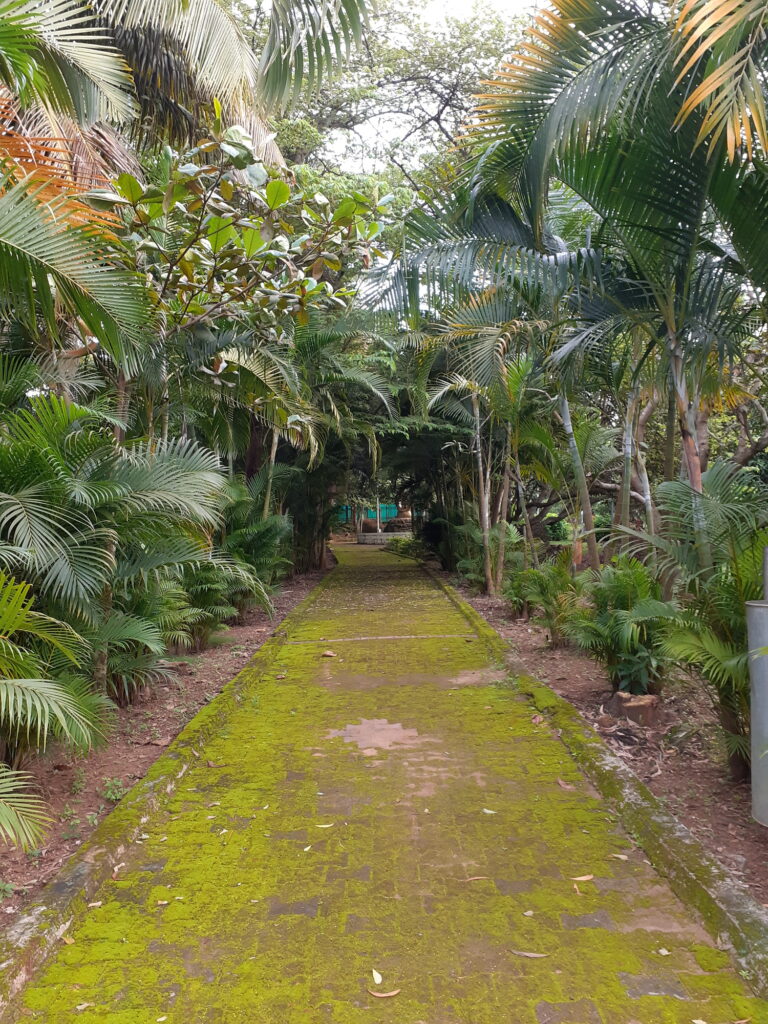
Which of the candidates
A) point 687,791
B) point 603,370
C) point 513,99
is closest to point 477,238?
point 513,99

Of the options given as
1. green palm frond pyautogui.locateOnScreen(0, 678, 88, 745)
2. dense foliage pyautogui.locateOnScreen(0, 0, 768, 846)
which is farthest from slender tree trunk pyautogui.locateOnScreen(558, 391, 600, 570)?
green palm frond pyautogui.locateOnScreen(0, 678, 88, 745)

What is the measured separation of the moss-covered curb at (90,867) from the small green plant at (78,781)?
31 cm

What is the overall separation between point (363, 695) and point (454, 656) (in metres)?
1.87

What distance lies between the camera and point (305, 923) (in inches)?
113

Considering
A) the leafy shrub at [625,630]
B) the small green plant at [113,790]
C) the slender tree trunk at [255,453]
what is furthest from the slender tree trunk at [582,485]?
the slender tree trunk at [255,453]

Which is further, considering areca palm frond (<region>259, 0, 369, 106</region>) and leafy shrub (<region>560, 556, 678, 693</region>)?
leafy shrub (<region>560, 556, 678, 693</region>)

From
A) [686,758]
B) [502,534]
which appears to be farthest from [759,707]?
[502,534]

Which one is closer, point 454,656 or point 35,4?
point 35,4

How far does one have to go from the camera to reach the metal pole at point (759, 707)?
3242 millimetres

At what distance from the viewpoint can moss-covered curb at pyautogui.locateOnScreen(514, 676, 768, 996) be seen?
2.59m

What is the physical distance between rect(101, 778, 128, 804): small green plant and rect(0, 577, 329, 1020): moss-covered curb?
3.8 inches

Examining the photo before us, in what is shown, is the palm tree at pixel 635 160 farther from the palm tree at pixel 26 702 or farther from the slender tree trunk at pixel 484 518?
the slender tree trunk at pixel 484 518

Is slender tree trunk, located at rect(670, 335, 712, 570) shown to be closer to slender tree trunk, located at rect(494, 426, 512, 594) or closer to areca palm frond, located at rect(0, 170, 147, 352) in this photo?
areca palm frond, located at rect(0, 170, 147, 352)

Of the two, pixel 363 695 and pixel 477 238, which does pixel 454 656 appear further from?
pixel 477 238
